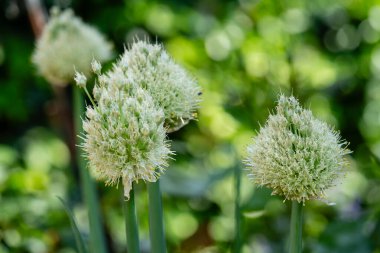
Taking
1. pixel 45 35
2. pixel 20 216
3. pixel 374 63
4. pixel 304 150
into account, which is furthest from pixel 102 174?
pixel 374 63

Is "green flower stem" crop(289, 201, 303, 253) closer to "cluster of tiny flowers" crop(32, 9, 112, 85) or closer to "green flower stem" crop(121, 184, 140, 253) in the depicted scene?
"green flower stem" crop(121, 184, 140, 253)

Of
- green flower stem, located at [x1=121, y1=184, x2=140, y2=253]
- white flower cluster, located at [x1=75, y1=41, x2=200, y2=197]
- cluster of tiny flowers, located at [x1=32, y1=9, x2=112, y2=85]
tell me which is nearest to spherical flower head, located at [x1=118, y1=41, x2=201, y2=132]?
white flower cluster, located at [x1=75, y1=41, x2=200, y2=197]

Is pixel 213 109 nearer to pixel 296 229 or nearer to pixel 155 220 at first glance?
pixel 155 220

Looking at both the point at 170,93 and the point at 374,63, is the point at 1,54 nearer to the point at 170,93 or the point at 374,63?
the point at 374,63

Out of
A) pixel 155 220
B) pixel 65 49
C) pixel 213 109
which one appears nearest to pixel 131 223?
A: pixel 155 220

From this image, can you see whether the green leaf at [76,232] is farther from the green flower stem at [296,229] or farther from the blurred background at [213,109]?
the blurred background at [213,109]

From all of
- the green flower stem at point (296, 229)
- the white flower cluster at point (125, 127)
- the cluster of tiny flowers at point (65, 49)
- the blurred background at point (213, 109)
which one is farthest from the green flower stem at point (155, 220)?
the blurred background at point (213, 109)
